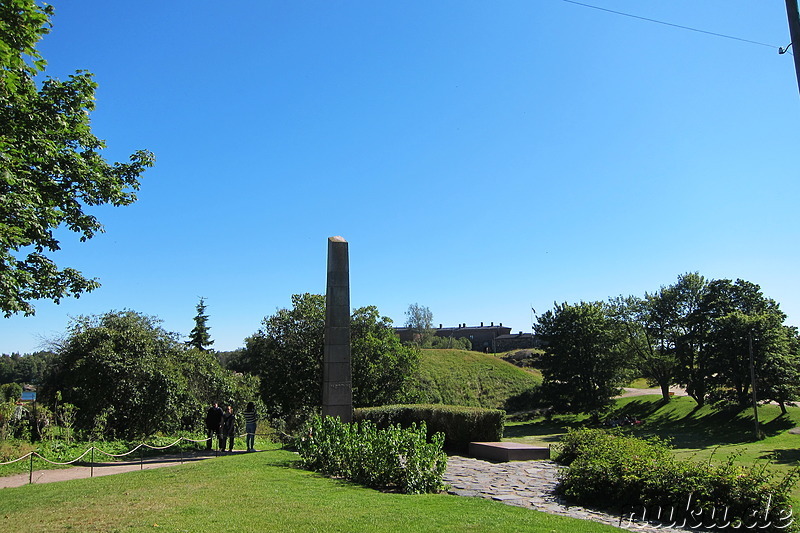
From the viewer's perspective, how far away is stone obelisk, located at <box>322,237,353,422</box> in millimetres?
14328

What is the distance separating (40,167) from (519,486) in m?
11.3

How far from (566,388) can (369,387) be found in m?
19.7

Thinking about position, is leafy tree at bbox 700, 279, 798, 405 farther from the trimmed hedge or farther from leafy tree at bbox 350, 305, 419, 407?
the trimmed hedge

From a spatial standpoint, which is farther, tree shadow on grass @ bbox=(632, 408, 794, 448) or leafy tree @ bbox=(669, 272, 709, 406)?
leafy tree @ bbox=(669, 272, 709, 406)

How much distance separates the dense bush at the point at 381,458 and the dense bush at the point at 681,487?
90.8 inches

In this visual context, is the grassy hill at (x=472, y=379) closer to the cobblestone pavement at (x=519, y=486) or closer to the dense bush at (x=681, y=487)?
the cobblestone pavement at (x=519, y=486)

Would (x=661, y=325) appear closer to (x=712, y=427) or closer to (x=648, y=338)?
(x=648, y=338)

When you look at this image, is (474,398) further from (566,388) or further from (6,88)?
(6,88)

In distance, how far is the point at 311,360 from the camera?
81.4ft

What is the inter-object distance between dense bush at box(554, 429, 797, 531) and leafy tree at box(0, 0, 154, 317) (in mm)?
9874

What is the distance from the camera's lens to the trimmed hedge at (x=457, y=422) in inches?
606

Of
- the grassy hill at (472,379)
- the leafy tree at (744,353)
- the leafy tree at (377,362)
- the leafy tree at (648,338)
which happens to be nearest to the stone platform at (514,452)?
the leafy tree at (377,362)

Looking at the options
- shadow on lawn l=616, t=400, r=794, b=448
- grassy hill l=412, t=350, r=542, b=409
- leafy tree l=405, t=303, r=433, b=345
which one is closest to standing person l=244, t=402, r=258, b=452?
shadow on lawn l=616, t=400, r=794, b=448

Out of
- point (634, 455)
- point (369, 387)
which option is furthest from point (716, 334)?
point (634, 455)
